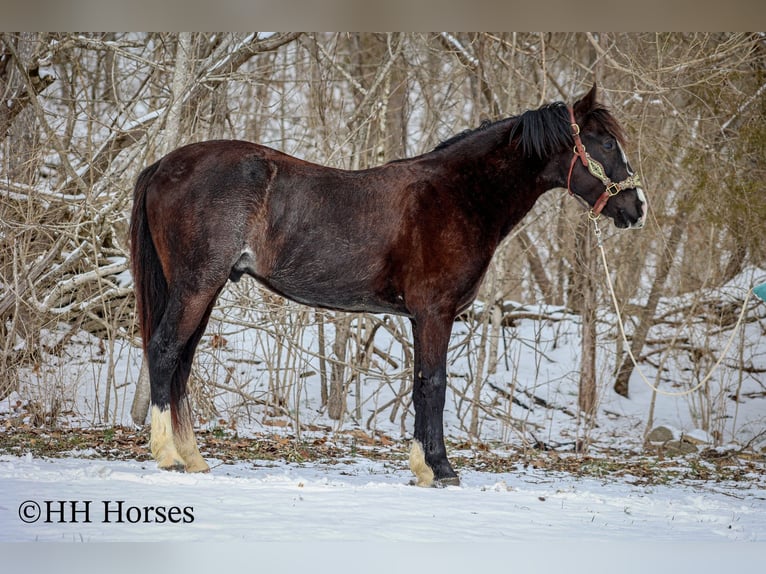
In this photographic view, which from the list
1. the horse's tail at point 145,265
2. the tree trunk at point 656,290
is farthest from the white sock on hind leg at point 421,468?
the tree trunk at point 656,290

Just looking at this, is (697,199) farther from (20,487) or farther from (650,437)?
(20,487)

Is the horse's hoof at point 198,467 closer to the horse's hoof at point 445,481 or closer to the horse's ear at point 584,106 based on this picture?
the horse's hoof at point 445,481

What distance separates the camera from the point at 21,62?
21.2 feet

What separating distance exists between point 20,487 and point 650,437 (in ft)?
16.7

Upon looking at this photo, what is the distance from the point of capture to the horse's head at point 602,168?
4422mm

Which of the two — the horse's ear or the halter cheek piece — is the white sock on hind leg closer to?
the halter cheek piece

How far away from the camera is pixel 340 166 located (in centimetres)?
692

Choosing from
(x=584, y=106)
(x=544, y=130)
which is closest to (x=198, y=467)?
(x=544, y=130)

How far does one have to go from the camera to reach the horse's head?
174 inches

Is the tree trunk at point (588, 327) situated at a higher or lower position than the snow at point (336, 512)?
higher

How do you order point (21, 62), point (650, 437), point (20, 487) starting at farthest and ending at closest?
point (650, 437) → point (21, 62) → point (20, 487)

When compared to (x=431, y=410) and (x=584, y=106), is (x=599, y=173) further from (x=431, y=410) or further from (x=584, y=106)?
(x=431, y=410)

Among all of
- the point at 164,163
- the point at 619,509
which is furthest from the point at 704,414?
the point at 164,163

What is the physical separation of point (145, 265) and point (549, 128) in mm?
2313
